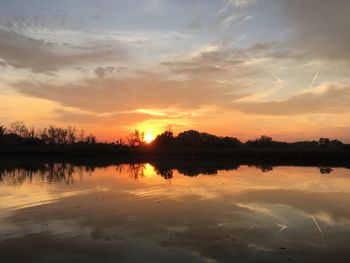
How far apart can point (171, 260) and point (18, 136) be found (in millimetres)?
111521

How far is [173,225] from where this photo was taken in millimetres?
13094

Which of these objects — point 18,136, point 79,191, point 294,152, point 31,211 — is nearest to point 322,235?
point 31,211

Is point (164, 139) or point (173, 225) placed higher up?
point (164, 139)

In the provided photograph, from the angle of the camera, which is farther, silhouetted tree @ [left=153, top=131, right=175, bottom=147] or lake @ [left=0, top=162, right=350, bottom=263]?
silhouetted tree @ [left=153, top=131, right=175, bottom=147]

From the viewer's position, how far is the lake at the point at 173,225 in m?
9.80

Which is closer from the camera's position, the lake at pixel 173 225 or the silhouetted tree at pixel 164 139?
the lake at pixel 173 225

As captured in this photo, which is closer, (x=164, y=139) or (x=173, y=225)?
(x=173, y=225)

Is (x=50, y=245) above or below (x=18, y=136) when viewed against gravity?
below

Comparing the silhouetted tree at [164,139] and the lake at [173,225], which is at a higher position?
the silhouetted tree at [164,139]

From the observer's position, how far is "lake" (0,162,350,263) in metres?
9.80

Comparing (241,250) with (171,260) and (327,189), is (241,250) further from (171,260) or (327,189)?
(327,189)

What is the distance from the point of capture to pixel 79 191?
22359 mm

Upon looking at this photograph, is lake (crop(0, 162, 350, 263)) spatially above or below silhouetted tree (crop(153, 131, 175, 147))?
below

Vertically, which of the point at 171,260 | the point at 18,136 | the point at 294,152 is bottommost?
the point at 171,260
